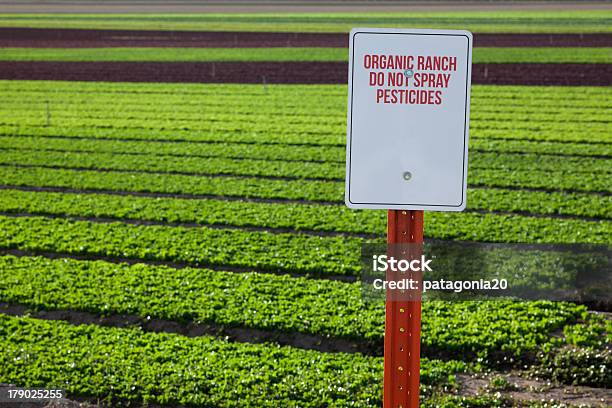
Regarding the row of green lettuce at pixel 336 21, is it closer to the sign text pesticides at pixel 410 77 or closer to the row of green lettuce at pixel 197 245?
the row of green lettuce at pixel 197 245

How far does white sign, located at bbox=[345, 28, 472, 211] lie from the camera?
9.39 ft

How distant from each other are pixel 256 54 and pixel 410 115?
31.2 m

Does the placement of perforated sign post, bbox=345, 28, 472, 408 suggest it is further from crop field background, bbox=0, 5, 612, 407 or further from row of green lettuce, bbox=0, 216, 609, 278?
row of green lettuce, bbox=0, 216, 609, 278

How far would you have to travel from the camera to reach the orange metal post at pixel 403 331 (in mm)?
3023

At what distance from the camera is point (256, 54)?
33438mm

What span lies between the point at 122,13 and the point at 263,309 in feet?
196

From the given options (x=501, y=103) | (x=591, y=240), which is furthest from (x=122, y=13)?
(x=591, y=240)

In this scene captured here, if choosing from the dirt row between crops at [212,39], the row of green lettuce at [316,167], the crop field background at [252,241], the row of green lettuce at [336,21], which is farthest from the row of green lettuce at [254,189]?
the row of green lettuce at [336,21]

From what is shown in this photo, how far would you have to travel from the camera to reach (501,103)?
20656 millimetres

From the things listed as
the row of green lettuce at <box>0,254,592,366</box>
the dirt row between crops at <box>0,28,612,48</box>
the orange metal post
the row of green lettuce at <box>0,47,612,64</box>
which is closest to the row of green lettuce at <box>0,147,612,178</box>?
the row of green lettuce at <box>0,254,592,366</box>

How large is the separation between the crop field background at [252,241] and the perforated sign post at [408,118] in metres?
3.23

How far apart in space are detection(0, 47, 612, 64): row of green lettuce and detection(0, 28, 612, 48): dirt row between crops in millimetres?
1952

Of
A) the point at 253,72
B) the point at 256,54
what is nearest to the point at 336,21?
the point at 256,54

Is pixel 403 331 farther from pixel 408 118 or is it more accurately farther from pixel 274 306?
pixel 274 306
